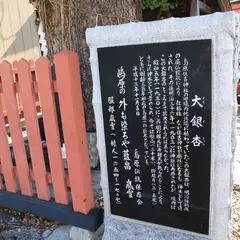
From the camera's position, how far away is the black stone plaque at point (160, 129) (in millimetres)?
1652

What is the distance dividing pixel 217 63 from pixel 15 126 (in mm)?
1737

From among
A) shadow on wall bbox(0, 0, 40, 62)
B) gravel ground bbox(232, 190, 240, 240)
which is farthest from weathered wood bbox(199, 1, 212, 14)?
gravel ground bbox(232, 190, 240, 240)

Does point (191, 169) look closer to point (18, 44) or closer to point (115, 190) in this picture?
point (115, 190)

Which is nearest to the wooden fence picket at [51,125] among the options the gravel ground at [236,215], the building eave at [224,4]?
the gravel ground at [236,215]

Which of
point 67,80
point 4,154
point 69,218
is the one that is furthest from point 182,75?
point 4,154

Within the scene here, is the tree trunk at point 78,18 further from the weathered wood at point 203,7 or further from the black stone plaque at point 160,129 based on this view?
the weathered wood at point 203,7

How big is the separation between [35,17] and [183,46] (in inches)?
198

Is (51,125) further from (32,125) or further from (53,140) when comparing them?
(32,125)

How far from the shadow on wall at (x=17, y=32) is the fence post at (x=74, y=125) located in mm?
3748

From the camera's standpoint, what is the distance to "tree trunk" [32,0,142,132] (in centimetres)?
265

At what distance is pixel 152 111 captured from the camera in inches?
70.2

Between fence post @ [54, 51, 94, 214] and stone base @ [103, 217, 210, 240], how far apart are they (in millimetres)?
251

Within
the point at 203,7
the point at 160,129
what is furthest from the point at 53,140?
the point at 203,7

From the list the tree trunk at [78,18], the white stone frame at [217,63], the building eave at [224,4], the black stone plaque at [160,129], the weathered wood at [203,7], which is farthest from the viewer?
the building eave at [224,4]
